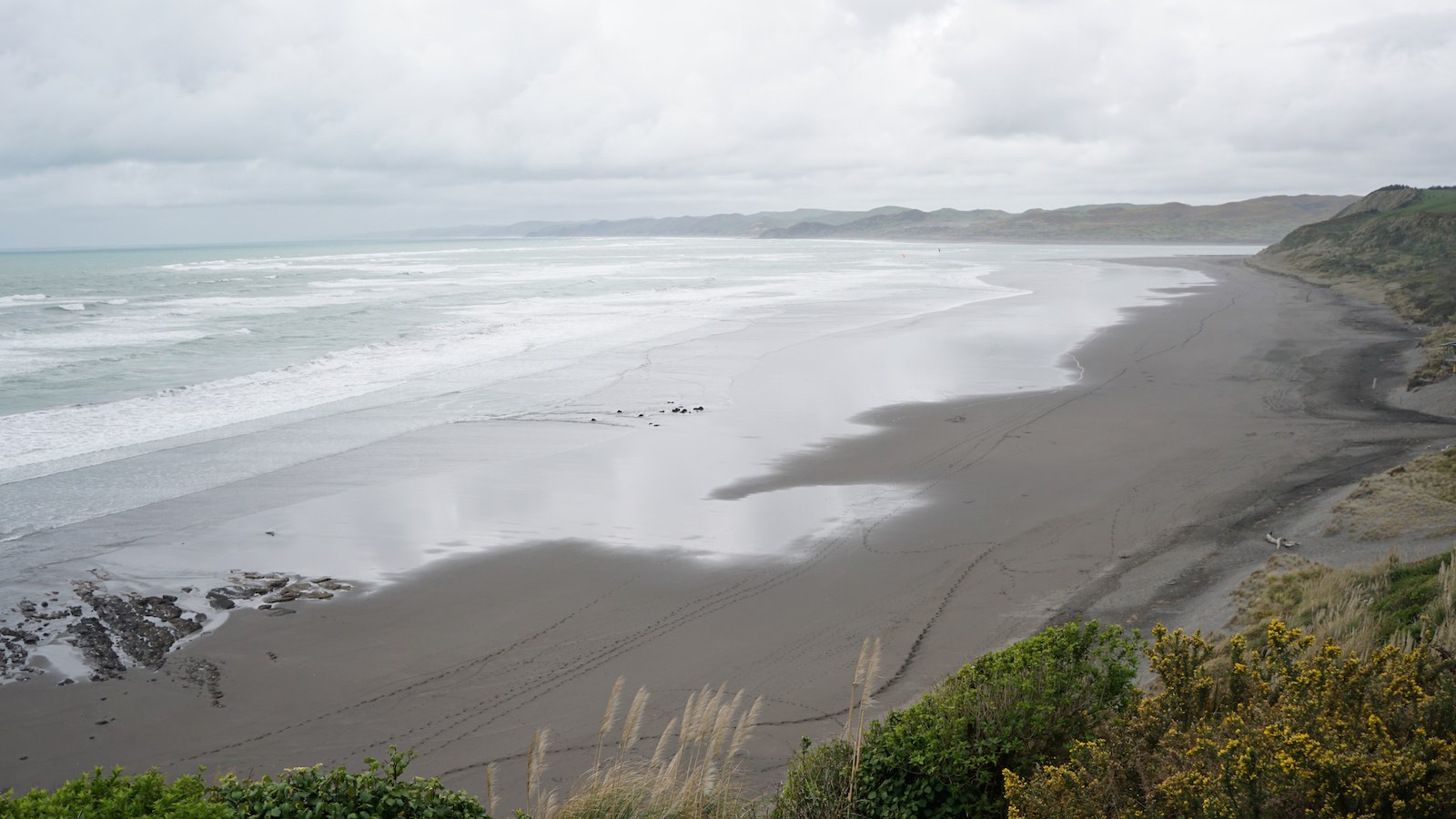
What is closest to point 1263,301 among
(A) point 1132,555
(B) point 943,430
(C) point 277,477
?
(B) point 943,430

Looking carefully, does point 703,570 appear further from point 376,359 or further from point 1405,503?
point 376,359

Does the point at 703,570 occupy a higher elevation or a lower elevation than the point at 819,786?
lower

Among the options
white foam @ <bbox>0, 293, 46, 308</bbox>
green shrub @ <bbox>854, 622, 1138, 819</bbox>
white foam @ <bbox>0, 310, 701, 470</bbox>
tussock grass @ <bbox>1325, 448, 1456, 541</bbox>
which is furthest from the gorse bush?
Result: white foam @ <bbox>0, 293, 46, 308</bbox>

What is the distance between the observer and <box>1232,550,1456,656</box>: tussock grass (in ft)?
20.3

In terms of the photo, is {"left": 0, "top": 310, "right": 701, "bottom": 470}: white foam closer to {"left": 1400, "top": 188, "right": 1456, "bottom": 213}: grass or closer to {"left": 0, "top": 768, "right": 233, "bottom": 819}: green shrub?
{"left": 0, "top": 768, "right": 233, "bottom": 819}: green shrub

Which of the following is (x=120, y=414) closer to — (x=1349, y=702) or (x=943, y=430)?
(x=943, y=430)

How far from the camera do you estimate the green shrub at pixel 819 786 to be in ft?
16.9

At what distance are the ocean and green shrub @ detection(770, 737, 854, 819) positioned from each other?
656 centimetres

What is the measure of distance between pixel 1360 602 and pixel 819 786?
4.95 metres

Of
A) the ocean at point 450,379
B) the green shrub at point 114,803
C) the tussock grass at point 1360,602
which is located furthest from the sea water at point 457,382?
the green shrub at point 114,803

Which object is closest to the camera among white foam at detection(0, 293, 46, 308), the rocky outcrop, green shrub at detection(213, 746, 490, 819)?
green shrub at detection(213, 746, 490, 819)

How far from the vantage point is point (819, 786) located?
530cm

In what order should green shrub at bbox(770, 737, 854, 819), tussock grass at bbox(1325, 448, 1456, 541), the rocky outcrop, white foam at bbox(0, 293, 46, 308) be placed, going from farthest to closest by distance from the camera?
white foam at bbox(0, 293, 46, 308)
tussock grass at bbox(1325, 448, 1456, 541)
the rocky outcrop
green shrub at bbox(770, 737, 854, 819)

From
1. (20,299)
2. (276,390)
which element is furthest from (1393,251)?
(20,299)
